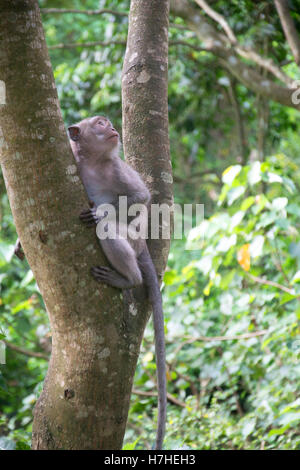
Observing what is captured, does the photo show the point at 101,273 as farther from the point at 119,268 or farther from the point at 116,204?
the point at 116,204

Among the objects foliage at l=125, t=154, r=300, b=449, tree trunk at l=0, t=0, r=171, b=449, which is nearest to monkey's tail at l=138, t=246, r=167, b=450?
tree trunk at l=0, t=0, r=171, b=449

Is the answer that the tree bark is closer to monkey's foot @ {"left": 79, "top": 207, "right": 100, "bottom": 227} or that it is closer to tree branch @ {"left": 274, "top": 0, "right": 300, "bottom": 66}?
monkey's foot @ {"left": 79, "top": 207, "right": 100, "bottom": 227}

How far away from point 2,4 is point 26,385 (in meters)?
5.28

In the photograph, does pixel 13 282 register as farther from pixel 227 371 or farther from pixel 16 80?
pixel 16 80

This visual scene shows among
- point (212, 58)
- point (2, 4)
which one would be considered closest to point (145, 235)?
point (2, 4)

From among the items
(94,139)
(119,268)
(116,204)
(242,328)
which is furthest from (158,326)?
(242,328)

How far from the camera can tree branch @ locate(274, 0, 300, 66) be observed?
4324 mm

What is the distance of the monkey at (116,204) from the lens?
6.94 ft

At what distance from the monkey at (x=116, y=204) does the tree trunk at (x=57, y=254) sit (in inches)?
3.8

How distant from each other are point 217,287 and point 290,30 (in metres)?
2.44

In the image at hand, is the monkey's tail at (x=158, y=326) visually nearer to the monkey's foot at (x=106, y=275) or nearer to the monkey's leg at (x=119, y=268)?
the monkey's leg at (x=119, y=268)

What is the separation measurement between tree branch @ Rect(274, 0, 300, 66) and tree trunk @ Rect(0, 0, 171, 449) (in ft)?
9.74

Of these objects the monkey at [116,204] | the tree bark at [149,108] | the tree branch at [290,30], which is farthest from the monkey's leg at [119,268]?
the tree branch at [290,30]

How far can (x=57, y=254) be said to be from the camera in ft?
6.05
